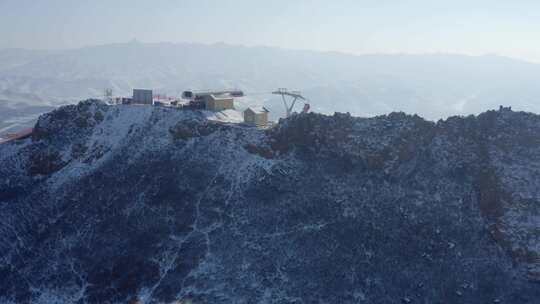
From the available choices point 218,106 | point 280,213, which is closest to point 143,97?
point 218,106

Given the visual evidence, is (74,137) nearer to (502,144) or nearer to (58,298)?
(58,298)

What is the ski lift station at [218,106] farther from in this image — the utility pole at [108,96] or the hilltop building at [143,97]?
the utility pole at [108,96]

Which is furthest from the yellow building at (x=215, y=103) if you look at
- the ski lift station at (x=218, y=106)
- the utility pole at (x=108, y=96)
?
the utility pole at (x=108, y=96)

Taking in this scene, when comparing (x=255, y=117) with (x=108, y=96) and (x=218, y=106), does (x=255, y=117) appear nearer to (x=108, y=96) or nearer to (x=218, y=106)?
(x=218, y=106)

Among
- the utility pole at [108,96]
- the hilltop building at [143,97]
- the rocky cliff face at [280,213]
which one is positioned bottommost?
the rocky cliff face at [280,213]

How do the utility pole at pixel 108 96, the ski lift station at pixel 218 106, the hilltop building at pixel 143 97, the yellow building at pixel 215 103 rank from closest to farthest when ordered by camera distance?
the ski lift station at pixel 218 106
the yellow building at pixel 215 103
the hilltop building at pixel 143 97
the utility pole at pixel 108 96

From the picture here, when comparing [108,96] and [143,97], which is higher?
[143,97]

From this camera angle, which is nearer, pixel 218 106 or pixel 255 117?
pixel 255 117

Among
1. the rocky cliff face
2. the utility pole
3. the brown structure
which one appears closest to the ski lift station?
the brown structure
